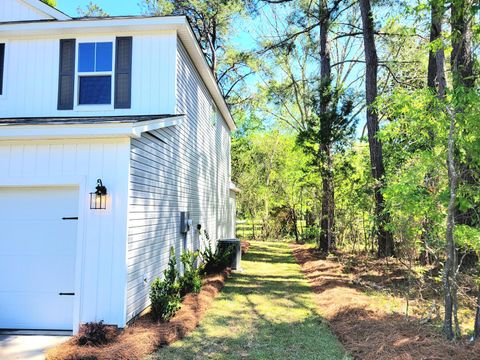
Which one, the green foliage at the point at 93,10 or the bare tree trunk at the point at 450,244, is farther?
the green foliage at the point at 93,10

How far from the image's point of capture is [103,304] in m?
5.46

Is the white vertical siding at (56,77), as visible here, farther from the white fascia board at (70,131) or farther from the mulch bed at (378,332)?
the mulch bed at (378,332)

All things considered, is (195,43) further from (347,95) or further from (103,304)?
(347,95)

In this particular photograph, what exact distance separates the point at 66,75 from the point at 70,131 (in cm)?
267

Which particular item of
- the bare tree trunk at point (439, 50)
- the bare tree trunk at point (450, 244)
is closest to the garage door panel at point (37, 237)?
the bare tree trunk at point (450, 244)

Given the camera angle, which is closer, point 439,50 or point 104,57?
point 439,50

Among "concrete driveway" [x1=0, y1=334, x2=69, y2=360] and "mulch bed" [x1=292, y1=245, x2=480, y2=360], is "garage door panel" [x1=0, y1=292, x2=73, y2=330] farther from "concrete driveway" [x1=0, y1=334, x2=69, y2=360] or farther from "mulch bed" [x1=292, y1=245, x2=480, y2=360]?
"mulch bed" [x1=292, y1=245, x2=480, y2=360]

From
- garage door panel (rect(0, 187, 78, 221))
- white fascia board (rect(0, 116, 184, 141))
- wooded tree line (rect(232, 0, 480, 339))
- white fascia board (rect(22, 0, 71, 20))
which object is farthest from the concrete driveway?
white fascia board (rect(22, 0, 71, 20))

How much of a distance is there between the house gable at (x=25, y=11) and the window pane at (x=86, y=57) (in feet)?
3.03

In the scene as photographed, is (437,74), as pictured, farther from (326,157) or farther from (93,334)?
(326,157)

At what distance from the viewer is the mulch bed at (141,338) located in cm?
458

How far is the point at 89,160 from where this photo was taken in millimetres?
5672

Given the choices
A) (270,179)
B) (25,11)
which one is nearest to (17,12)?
(25,11)

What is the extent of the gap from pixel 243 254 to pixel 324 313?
8.76 m
